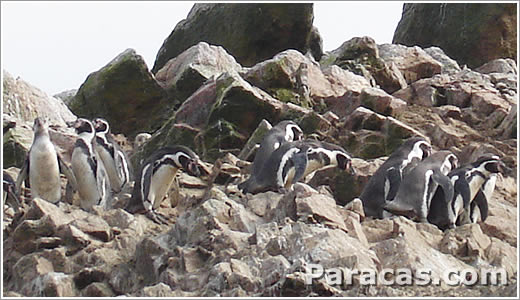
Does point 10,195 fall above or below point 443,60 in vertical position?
below

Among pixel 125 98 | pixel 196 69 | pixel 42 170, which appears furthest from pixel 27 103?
pixel 42 170

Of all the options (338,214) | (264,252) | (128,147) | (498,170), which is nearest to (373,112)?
(498,170)

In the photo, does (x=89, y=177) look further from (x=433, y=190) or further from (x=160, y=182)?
(x=433, y=190)

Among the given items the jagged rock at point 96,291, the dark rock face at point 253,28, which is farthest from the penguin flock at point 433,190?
the dark rock face at point 253,28

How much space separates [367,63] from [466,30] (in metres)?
4.90

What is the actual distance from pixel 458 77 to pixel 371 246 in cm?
930

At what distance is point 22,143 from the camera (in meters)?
14.1

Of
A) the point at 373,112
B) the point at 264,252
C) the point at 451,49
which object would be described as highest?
the point at 451,49

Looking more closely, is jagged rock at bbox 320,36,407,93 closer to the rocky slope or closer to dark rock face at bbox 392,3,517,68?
the rocky slope

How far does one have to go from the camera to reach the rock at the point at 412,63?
19859 mm

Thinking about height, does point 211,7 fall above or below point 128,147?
above

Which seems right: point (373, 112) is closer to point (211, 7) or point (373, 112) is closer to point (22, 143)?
point (22, 143)

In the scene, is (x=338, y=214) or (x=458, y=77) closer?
(x=338, y=214)

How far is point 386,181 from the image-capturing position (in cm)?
1101
